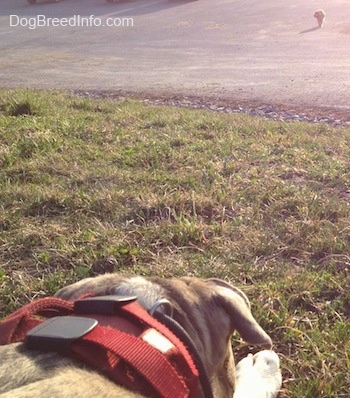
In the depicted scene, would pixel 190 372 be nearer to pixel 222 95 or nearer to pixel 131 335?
pixel 131 335

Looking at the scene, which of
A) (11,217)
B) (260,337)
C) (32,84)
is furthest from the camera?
(32,84)

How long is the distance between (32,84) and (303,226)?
445 inches

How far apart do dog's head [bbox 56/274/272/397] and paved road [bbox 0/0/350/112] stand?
851 cm

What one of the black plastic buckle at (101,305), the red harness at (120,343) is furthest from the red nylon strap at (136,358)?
the black plastic buckle at (101,305)

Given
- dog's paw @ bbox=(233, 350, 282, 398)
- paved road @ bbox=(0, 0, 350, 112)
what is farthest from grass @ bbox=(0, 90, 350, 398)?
paved road @ bbox=(0, 0, 350, 112)

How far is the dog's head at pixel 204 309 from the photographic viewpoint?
2.64 m

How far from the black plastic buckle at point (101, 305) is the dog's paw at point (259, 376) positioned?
1.21 m

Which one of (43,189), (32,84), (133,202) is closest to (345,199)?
(133,202)

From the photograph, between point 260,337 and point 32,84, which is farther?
point 32,84

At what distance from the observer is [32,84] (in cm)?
1479

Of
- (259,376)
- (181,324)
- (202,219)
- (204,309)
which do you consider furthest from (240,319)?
(202,219)

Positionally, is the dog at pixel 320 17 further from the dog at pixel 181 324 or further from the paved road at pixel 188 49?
the dog at pixel 181 324

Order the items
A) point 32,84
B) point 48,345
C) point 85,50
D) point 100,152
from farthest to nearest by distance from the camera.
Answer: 1. point 85,50
2. point 32,84
3. point 100,152
4. point 48,345

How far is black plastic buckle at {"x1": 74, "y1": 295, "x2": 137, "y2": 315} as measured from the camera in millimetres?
2311
